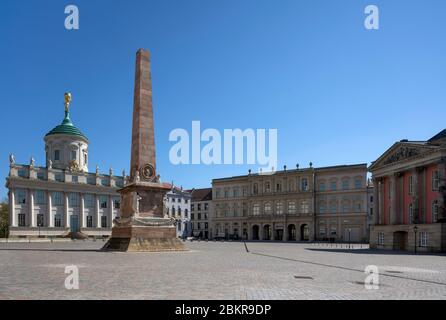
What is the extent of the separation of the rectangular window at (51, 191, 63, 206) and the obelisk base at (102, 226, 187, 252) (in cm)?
5280

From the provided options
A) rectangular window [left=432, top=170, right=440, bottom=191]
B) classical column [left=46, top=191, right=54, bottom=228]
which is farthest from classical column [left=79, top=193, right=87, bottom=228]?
rectangular window [left=432, top=170, right=440, bottom=191]

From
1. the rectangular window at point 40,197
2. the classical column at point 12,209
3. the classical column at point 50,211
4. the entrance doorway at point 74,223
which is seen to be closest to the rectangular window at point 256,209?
the entrance doorway at point 74,223

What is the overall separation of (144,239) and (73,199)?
59228 mm

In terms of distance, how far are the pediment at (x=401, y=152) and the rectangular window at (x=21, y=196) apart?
57.3 meters

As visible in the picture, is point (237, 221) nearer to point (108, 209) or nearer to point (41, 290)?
point (108, 209)

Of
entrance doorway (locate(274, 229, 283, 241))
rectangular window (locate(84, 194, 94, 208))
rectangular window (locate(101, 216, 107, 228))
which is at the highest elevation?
rectangular window (locate(84, 194, 94, 208))

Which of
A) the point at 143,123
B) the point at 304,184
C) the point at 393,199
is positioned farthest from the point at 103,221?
the point at 143,123

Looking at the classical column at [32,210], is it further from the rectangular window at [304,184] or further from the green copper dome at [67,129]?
the rectangular window at [304,184]

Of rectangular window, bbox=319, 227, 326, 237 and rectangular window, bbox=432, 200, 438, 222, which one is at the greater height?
rectangular window, bbox=432, 200, 438, 222

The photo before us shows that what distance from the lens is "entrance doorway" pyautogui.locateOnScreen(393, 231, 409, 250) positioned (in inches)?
1935

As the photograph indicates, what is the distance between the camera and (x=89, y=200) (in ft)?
297

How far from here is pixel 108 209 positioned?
9312 cm

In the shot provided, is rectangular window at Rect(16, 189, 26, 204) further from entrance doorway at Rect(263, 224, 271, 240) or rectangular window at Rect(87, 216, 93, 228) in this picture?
entrance doorway at Rect(263, 224, 271, 240)
